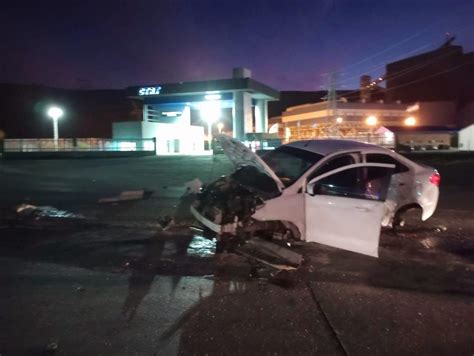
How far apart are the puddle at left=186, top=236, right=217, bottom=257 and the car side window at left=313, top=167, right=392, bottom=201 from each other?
6.05 feet

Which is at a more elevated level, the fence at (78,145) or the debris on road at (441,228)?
the fence at (78,145)

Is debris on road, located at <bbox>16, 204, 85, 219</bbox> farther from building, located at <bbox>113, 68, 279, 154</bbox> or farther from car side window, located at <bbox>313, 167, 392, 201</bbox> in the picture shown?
building, located at <bbox>113, 68, 279, 154</bbox>

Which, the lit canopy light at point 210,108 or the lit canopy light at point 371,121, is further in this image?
the lit canopy light at point 371,121

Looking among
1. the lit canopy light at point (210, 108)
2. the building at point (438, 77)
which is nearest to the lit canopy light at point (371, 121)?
the lit canopy light at point (210, 108)

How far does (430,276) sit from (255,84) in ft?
124

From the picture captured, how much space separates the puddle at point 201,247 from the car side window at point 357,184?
184cm

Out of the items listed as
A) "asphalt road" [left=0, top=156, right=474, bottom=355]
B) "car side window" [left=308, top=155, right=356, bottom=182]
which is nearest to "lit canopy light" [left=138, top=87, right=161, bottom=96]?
"asphalt road" [left=0, top=156, right=474, bottom=355]

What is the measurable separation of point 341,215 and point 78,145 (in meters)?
38.5

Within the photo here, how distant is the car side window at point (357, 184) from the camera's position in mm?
6152

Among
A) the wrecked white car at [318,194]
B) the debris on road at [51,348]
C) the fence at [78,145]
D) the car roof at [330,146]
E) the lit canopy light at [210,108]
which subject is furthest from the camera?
the lit canopy light at [210,108]

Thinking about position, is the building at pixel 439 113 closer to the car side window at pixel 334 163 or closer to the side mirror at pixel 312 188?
the car side window at pixel 334 163

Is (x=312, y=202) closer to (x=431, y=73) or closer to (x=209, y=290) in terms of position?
(x=209, y=290)

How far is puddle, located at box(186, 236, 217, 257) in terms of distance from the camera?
6.62 meters

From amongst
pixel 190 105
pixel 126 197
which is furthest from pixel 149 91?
pixel 126 197
